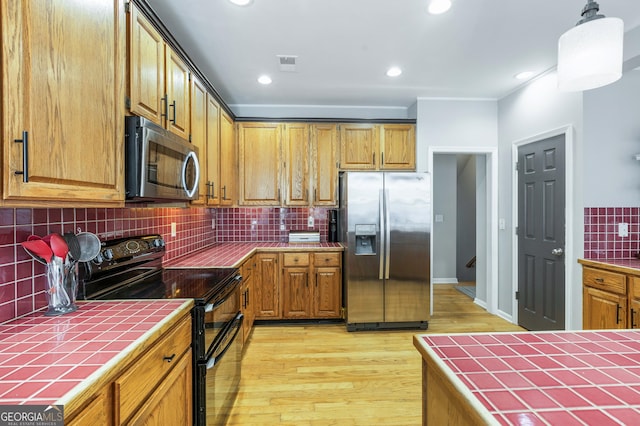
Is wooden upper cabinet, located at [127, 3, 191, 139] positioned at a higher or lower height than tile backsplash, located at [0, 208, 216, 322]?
higher

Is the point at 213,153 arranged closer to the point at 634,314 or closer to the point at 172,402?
the point at 172,402

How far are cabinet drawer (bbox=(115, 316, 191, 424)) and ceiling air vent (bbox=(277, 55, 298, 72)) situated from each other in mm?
2255

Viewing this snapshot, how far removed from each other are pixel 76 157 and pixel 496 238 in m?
4.02

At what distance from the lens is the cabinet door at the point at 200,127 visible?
8.23 feet

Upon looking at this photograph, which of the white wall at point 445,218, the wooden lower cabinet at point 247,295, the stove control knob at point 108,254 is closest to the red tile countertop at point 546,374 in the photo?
the stove control knob at point 108,254

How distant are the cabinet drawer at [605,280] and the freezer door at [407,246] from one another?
1324mm

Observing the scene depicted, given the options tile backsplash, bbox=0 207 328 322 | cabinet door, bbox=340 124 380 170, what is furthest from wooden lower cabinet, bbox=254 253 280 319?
cabinet door, bbox=340 124 380 170

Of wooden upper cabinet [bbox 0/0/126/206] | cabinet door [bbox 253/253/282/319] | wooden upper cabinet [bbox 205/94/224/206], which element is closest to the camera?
wooden upper cabinet [bbox 0/0/126/206]

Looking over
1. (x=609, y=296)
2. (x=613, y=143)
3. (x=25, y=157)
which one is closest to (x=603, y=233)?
(x=609, y=296)

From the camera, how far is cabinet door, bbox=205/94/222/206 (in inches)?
114

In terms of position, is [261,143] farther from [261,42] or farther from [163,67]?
[163,67]

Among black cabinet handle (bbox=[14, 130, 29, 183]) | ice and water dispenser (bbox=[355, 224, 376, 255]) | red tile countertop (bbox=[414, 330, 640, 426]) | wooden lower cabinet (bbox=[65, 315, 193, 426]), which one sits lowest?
wooden lower cabinet (bbox=[65, 315, 193, 426])

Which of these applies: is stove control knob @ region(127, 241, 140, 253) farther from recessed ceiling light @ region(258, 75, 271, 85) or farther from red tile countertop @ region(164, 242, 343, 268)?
recessed ceiling light @ region(258, 75, 271, 85)

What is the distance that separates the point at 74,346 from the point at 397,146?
3.58 m
